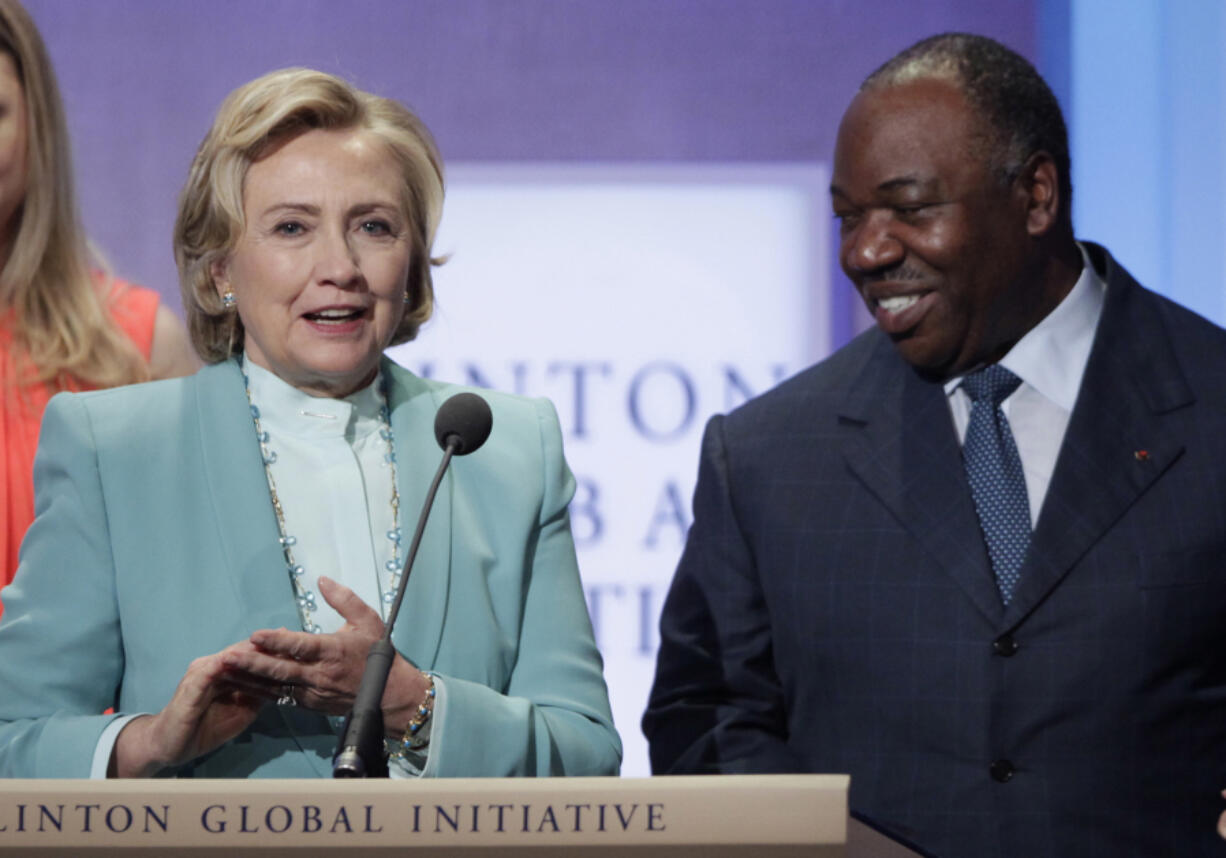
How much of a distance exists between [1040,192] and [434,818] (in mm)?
1586

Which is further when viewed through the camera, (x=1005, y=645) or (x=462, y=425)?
(x=1005, y=645)

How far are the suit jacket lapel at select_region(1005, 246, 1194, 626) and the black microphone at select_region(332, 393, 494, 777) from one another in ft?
2.99

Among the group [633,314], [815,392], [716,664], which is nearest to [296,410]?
[716,664]

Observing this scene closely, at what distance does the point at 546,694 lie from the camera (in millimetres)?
1963

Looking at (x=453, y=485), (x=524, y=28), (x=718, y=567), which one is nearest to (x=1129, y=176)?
(x=524, y=28)

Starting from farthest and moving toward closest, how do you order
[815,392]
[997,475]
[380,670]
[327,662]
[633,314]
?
1. [633,314]
2. [815,392]
3. [997,475]
4. [327,662]
5. [380,670]

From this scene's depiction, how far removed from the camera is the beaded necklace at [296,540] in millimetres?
1903

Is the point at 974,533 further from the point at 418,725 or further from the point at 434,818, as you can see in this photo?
the point at 434,818

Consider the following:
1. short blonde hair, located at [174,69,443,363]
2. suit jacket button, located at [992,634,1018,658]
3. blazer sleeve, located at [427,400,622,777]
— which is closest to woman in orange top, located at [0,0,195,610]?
short blonde hair, located at [174,69,443,363]

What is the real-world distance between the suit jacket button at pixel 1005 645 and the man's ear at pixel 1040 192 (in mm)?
623

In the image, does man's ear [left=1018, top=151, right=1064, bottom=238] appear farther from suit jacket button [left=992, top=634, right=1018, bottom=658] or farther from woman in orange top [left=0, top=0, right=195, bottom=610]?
woman in orange top [left=0, top=0, right=195, bottom=610]

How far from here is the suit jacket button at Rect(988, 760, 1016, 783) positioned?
218 cm

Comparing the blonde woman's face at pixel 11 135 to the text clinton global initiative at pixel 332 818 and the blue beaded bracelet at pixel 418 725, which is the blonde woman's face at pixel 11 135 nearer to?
the blue beaded bracelet at pixel 418 725

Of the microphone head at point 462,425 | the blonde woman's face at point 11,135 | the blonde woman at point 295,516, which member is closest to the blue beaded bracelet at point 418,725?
the blonde woman at point 295,516
